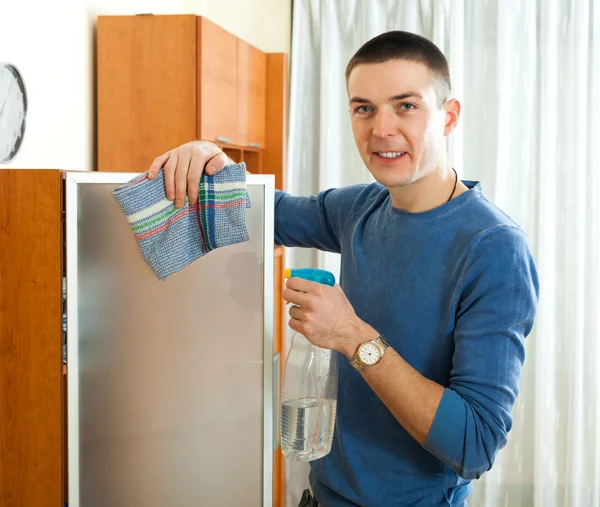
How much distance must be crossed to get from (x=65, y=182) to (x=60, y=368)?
344mm

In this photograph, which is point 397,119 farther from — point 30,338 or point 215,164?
point 30,338

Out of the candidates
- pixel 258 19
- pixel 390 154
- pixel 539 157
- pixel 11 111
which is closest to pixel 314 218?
pixel 390 154

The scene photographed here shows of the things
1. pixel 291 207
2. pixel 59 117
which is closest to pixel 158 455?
pixel 291 207

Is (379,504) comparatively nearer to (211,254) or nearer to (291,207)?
(211,254)

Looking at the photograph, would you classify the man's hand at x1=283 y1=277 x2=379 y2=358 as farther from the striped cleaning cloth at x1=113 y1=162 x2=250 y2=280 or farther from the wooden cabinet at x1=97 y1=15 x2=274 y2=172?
the wooden cabinet at x1=97 y1=15 x2=274 y2=172

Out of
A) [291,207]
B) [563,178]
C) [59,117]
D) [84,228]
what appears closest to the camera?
[84,228]

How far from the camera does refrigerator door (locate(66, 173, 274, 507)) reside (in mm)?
1272

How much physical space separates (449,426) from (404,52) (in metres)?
0.66

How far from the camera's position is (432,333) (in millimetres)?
1271

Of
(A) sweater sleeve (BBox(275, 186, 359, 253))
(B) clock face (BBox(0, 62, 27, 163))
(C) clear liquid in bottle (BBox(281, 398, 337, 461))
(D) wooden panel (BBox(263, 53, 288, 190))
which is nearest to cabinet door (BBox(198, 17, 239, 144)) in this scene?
(D) wooden panel (BBox(263, 53, 288, 190))

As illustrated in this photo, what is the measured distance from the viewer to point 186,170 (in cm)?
118

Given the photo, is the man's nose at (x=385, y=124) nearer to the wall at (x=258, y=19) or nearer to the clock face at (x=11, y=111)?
the clock face at (x=11, y=111)

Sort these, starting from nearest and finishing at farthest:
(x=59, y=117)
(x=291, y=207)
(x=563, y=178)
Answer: (x=291, y=207) → (x=59, y=117) → (x=563, y=178)

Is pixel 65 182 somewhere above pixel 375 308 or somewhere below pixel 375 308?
above
